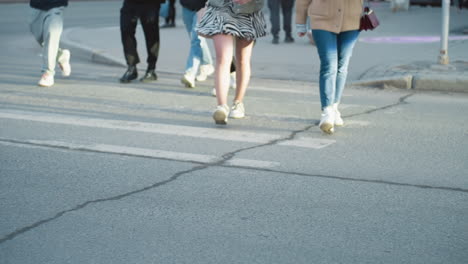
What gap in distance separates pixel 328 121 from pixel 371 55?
574cm

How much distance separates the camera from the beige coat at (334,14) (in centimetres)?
732

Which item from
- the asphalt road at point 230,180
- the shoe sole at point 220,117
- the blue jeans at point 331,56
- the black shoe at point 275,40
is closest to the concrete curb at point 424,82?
the asphalt road at point 230,180

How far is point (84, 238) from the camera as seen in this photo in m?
4.61

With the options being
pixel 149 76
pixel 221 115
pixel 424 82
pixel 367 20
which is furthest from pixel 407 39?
pixel 221 115

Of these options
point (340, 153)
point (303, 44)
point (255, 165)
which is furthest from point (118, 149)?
point (303, 44)

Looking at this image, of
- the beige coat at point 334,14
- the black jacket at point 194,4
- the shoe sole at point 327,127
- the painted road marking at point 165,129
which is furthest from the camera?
the black jacket at point 194,4

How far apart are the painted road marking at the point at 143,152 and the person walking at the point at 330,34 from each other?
1.32 meters

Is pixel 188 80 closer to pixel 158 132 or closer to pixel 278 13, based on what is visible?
pixel 158 132

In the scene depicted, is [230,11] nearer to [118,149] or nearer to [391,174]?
[118,149]

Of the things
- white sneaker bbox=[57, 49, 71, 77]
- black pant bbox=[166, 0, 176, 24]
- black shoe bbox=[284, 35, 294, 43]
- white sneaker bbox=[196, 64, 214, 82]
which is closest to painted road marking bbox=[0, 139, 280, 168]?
white sneaker bbox=[57, 49, 71, 77]

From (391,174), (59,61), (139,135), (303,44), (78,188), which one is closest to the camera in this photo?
(78,188)

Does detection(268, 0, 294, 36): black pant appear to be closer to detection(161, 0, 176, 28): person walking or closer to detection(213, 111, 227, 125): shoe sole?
detection(161, 0, 176, 28): person walking

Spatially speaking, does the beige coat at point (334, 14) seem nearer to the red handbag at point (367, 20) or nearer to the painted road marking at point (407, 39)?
the red handbag at point (367, 20)

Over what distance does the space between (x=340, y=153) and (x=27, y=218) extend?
9.02ft
